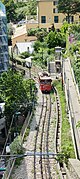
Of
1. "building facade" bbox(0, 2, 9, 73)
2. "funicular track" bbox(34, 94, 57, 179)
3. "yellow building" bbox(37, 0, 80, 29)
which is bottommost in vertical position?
"funicular track" bbox(34, 94, 57, 179)

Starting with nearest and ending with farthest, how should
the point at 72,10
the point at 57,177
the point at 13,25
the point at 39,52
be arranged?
the point at 57,177, the point at 39,52, the point at 72,10, the point at 13,25

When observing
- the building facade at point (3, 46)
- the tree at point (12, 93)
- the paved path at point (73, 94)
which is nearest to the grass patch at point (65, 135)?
the paved path at point (73, 94)

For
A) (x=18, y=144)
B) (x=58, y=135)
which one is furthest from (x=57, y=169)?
(x=58, y=135)

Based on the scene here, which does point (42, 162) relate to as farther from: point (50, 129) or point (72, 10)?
point (72, 10)

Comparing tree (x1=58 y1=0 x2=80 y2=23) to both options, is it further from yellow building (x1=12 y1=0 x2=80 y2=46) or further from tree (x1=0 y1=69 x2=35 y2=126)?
tree (x1=0 y1=69 x2=35 y2=126)

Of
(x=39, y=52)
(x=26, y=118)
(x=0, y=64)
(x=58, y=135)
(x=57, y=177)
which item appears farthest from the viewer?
(x=39, y=52)

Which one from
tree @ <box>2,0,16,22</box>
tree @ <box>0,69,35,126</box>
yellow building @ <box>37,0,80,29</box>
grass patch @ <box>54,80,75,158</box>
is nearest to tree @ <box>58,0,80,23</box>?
yellow building @ <box>37,0,80,29</box>

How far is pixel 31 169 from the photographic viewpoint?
27812mm

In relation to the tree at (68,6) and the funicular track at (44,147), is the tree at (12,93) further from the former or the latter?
the tree at (68,6)

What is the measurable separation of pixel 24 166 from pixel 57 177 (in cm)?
291

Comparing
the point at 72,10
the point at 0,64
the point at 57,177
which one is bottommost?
the point at 57,177

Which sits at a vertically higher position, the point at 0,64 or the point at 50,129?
the point at 0,64

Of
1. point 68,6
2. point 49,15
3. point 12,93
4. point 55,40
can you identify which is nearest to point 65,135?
point 12,93

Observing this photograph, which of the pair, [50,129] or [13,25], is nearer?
[50,129]
